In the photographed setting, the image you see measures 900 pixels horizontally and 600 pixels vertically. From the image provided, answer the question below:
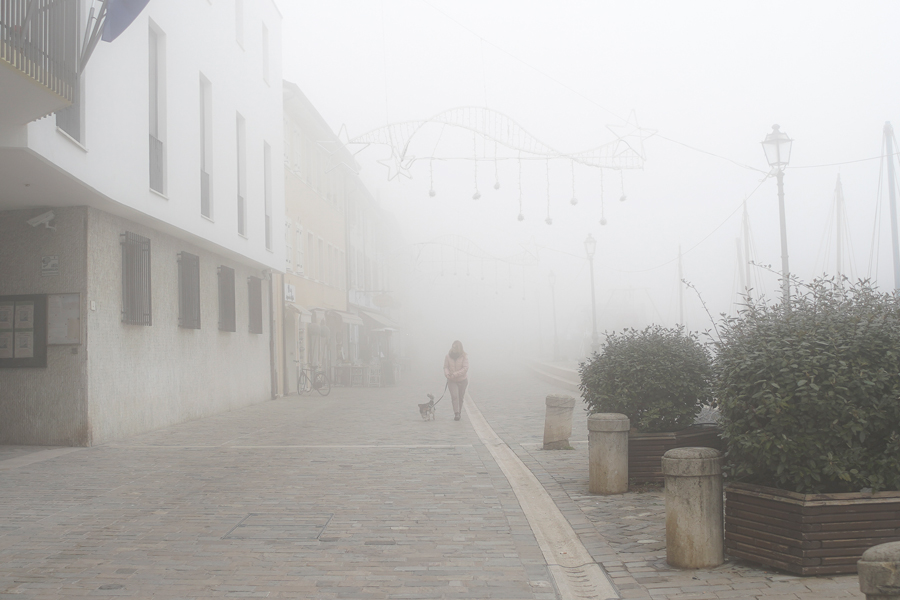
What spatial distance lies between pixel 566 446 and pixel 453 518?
477 cm

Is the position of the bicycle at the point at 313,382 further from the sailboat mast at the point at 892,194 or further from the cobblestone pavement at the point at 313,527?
the sailboat mast at the point at 892,194

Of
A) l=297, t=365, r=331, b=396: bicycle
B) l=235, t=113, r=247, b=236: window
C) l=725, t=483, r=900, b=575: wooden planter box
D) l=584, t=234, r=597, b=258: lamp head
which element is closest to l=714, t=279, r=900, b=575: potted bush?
l=725, t=483, r=900, b=575: wooden planter box

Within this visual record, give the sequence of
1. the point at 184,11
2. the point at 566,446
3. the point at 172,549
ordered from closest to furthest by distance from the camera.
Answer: the point at 172,549
the point at 566,446
the point at 184,11

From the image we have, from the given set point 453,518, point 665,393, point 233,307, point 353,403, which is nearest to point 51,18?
point 453,518

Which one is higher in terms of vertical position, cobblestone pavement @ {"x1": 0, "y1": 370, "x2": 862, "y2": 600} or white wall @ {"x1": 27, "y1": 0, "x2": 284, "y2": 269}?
white wall @ {"x1": 27, "y1": 0, "x2": 284, "y2": 269}

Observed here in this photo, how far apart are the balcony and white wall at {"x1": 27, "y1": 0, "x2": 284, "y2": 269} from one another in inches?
25.6

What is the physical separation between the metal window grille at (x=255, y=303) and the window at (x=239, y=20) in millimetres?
5913

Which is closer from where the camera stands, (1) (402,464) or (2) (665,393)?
(2) (665,393)

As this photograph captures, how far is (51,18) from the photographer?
30.9 ft

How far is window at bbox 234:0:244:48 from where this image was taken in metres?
19.8

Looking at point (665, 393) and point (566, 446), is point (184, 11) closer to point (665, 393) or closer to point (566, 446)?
point (566, 446)

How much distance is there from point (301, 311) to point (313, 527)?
2119 cm

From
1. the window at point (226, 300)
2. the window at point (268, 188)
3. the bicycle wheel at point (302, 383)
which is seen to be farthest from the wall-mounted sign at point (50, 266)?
the bicycle wheel at point (302, 383)

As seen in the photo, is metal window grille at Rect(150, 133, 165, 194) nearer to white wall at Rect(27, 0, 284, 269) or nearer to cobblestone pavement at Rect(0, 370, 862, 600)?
white wall at Rect(27, 0, 284, 269)
